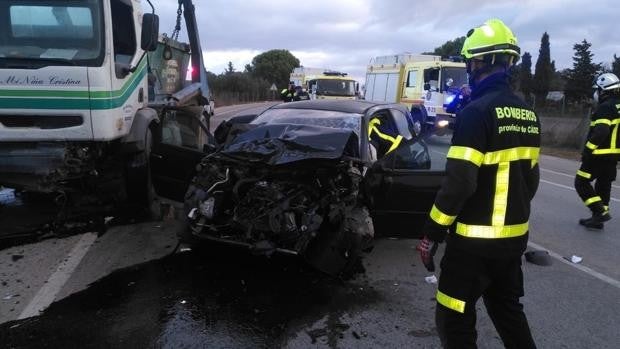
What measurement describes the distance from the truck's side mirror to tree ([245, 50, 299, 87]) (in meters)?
70.8

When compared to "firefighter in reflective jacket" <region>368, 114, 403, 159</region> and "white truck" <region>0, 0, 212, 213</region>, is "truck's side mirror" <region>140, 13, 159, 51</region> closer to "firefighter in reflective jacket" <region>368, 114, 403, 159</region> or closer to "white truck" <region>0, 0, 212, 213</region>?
"white truck" <region>0, 0, 212, 213</region>

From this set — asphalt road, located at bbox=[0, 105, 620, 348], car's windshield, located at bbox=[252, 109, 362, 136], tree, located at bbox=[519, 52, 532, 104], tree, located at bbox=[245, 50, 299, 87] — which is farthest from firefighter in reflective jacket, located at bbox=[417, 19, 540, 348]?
tree, located at bbox=[245, 50, 299, 87]

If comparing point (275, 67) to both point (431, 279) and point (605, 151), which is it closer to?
point (605, 151)

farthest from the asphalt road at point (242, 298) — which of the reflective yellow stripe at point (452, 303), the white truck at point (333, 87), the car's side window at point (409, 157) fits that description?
the white truck at point (333, 87)

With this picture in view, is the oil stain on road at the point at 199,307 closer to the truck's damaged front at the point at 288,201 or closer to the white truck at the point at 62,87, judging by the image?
the truck's damaged front at the point at 288,201

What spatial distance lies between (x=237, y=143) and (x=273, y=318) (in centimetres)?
171

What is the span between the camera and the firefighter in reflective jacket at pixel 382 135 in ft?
18.1

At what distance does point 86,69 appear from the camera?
5266 millimetres

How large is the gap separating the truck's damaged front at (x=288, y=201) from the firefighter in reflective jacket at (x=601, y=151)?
12.2 feet

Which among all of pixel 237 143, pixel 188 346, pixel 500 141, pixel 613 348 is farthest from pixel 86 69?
pixel 613 348

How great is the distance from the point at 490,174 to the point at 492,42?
69cm

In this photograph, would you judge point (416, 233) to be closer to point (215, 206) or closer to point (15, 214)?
point (215, 206)

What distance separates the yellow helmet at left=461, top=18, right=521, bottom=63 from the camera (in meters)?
2.73

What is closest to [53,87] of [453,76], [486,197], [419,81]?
[486,197]
